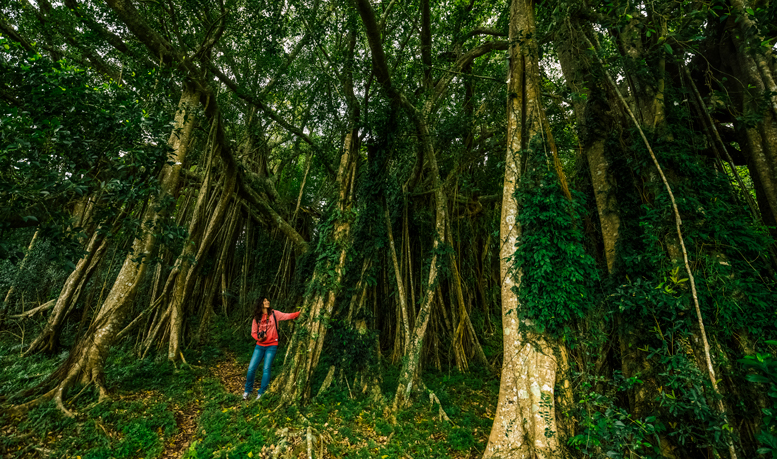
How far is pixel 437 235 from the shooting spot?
15.5 ft

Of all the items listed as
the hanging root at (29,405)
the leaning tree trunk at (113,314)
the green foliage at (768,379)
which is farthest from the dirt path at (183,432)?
the green foliage at (768,379)

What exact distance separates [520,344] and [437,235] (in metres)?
2.26

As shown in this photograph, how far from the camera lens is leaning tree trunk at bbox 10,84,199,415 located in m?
3.54

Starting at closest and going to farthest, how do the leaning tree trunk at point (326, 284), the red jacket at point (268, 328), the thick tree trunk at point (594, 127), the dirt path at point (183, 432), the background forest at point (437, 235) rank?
the background forest at point (437, 235), the dirt path at point (183, 432), the thick tree trunk at point (594, 127), the leaning tree trunk at point (326, 284), the red jacket at point (268, 328)

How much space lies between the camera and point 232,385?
4.75 m

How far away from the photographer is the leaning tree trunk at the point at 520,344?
2479mm

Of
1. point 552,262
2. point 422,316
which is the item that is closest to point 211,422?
point 422,316

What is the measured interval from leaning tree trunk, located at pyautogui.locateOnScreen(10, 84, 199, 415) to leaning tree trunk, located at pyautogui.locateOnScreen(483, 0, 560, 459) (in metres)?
3.68

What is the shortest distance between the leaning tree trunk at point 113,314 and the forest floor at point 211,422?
17cm

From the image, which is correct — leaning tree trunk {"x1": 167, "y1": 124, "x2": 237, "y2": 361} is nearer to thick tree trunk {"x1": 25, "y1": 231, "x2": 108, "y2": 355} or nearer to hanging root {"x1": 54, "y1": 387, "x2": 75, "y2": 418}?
thick tree trunk {"x1": 25, "y1": 231, "x2": 108, "y2": 355}

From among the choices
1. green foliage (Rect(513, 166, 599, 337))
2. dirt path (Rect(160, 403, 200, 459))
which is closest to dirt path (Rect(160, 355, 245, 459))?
dirt path (Rect(160, 403, 200, 459))

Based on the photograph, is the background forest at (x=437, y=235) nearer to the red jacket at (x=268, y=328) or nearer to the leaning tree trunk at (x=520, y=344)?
the leaning tree trunk at (x=520, y=344)

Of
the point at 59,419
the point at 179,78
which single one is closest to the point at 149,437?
the point at 59,419

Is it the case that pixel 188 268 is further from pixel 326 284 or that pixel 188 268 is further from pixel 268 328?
pixel 326 284
